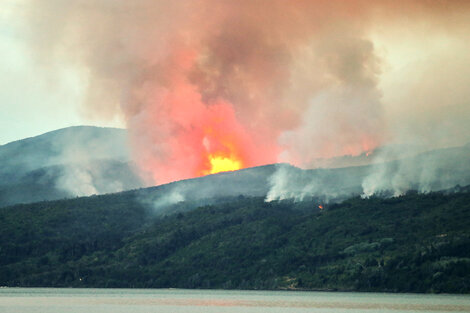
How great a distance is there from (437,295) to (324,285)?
36060mm

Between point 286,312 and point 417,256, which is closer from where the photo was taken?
point 286,312

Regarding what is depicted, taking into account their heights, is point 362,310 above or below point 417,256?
below

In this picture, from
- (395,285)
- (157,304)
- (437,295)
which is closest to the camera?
(157,304)

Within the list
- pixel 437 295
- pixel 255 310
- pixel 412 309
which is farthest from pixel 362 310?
pixel 437 295

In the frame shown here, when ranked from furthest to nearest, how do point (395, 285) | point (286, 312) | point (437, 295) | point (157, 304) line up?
1. point (395, 285)
2. point (437, 295)
3. point (157, 304)
4. point (286, 312)

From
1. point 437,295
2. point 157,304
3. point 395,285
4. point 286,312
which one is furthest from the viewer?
point 395,285

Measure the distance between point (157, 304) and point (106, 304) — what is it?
10.3 metres

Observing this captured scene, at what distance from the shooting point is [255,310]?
127m

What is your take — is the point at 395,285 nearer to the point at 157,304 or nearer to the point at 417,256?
the point at 417,256

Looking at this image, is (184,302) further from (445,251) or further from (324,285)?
(445,251)

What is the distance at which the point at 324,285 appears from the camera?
19812cm

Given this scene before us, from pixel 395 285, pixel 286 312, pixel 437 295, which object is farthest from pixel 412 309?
pixel 395 285

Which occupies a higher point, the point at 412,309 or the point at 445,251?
the point at 445,251

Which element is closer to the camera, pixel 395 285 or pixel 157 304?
pixel 157 304
